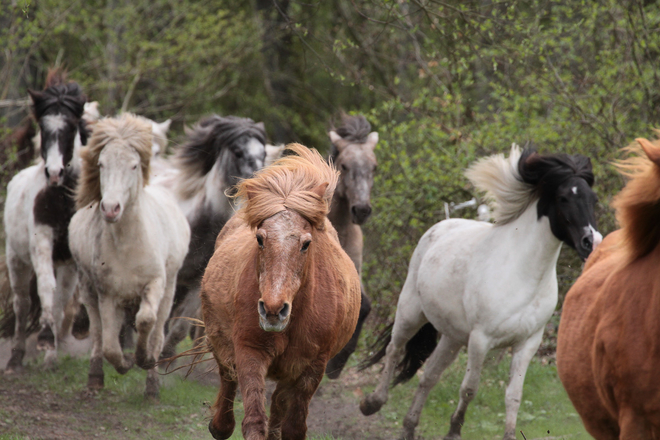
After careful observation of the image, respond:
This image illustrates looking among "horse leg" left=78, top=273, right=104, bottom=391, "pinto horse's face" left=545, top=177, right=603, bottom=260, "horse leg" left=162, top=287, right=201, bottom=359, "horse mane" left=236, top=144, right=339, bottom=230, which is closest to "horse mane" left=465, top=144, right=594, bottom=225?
"pinto horse's face" left=545, top=177, right=603, bottom=260

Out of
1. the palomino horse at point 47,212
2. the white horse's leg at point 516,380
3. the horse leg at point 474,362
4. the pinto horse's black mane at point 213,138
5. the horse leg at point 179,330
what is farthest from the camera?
the pinto horse's black mane at point 213,138

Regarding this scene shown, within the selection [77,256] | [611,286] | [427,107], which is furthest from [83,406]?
[427,107]

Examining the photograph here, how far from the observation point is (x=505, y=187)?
248 inches

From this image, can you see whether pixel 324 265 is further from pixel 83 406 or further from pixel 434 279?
pixel 83 406

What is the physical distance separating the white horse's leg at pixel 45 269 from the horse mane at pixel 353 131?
3220mm

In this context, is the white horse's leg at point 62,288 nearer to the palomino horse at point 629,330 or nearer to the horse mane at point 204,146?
the horse mane at point 204,146

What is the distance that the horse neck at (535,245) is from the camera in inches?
233

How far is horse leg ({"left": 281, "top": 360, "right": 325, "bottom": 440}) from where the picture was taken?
4043 millimetres

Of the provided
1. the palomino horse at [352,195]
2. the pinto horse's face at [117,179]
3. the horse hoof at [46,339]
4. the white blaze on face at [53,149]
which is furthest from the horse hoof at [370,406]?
the white blaze on face at [53,149]

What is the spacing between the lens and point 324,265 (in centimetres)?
427

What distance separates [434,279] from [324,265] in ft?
8.30

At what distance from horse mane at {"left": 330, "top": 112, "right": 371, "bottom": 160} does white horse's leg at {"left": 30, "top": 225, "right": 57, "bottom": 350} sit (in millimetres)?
3220

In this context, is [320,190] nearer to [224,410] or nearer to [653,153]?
[224,410]

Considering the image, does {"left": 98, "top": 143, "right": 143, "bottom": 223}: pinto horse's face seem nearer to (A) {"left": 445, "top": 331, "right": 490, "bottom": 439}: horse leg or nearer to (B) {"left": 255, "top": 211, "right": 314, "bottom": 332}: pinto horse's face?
(B) {"left": 255, "top": 211, "right": 314, "bottom": 332}: pinto horse's face
